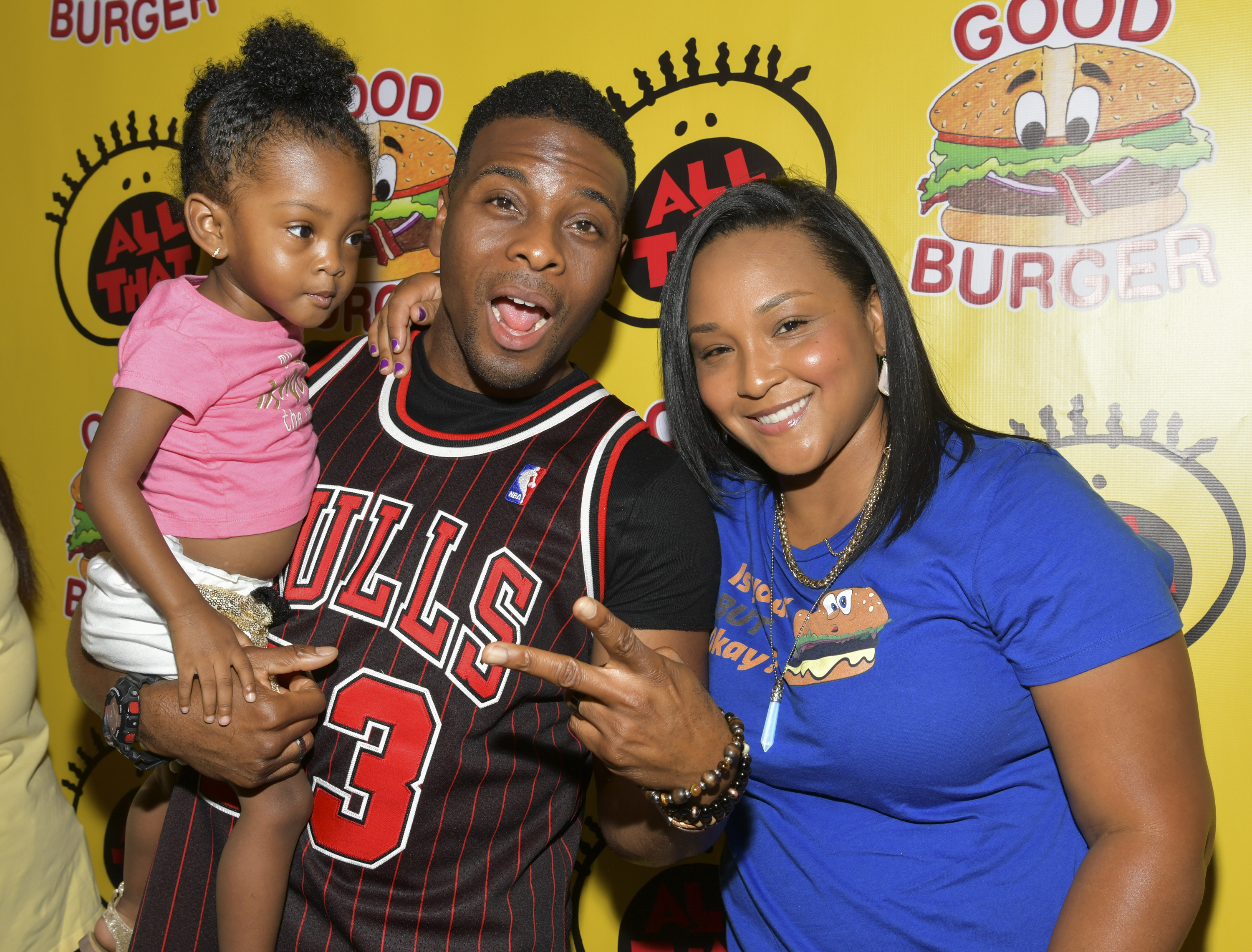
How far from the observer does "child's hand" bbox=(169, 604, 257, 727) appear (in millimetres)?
1275

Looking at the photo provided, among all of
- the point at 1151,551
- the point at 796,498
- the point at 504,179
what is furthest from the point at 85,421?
the point at 1151,551

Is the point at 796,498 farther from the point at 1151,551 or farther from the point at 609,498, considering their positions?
the point at 1151,551

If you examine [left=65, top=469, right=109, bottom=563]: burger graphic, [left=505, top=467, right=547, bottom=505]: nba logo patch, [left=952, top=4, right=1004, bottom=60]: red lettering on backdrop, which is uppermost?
[left=952, top=4, right=1004, bottom=60]: red lettering on backdrop

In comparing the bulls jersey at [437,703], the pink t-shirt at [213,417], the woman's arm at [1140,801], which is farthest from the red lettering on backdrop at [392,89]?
the woman's arm at [1140,801]

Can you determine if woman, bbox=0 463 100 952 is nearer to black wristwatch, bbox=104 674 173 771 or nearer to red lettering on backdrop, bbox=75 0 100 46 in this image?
black wristwatch, bbox=104 674 173 771

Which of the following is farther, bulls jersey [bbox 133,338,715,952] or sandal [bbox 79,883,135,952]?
sandal [bbox 79,883,135,952]

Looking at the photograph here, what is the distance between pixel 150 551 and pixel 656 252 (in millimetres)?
1157

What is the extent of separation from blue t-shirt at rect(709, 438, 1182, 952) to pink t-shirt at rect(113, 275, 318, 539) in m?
0.85

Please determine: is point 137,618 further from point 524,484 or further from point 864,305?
point 864,305

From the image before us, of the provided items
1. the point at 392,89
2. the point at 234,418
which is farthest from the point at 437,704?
the point at 392,89

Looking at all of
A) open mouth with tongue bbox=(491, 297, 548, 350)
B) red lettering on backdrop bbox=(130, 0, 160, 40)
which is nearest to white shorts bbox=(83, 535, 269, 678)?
open mouth with tongue bbox=(491, 297, 548, 350)

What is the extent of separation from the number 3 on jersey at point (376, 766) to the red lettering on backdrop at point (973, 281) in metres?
1.26

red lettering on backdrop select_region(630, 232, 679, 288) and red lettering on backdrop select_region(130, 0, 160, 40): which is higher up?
red lettering on backdrop select_region(130, 0, 160, 40)

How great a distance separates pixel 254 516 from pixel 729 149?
1190mm
